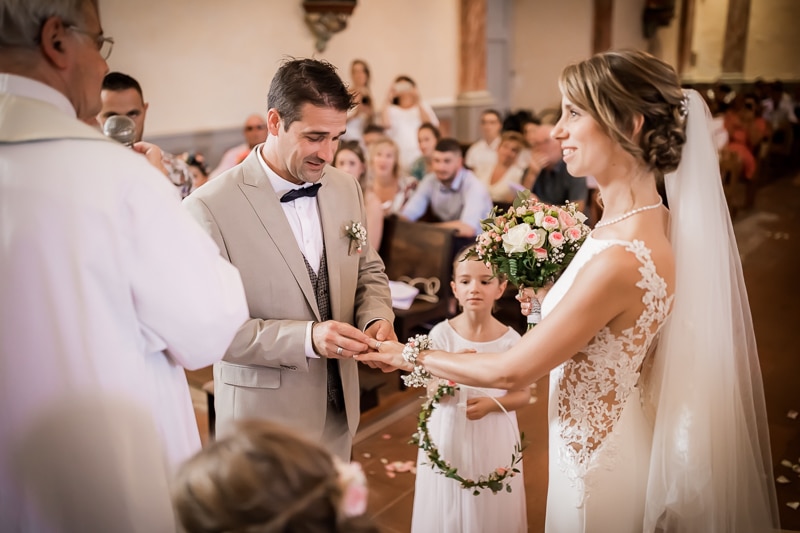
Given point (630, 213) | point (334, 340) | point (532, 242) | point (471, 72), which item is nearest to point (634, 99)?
point (630, 213)

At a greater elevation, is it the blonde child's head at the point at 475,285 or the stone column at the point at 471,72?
the stone column at the point at 471,72

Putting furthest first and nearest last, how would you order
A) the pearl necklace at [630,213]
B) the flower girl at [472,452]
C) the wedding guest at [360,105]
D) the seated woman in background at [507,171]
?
the wedding guest at [360,105], the seated woman in background at [507,171], the flower girl at [472,452], the pearl necklace at [630,213]

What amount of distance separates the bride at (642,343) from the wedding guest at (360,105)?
5.65 m

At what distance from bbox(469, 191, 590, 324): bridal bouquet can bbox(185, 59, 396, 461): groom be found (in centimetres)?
43

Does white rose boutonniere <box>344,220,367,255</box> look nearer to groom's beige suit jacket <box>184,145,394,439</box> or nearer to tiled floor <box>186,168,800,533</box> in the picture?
groom's beige suit jacket <box>184,145,394,439</box>

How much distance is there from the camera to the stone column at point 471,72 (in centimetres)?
1116

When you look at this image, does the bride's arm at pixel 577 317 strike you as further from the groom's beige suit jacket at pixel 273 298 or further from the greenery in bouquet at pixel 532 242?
the groom's beige suit jacket at pixel 273 298

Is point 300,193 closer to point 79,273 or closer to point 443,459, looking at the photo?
point 79,273

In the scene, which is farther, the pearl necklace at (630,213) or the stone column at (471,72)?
the stone column at (471,72)

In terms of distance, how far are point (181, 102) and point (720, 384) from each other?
19.6 feet

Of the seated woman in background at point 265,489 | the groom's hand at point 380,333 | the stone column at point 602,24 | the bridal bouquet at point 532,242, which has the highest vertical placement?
the stone column at point 602,24

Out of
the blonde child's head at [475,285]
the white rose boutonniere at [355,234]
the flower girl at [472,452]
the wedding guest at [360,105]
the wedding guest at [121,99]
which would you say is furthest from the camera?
the wedding guest at [360,105]

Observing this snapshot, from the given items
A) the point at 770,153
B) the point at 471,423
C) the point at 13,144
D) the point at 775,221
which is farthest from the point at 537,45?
the point at 13,144

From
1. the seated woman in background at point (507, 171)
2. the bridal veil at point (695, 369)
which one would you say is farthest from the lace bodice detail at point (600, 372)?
the seated woman in background at point (507, 171)
